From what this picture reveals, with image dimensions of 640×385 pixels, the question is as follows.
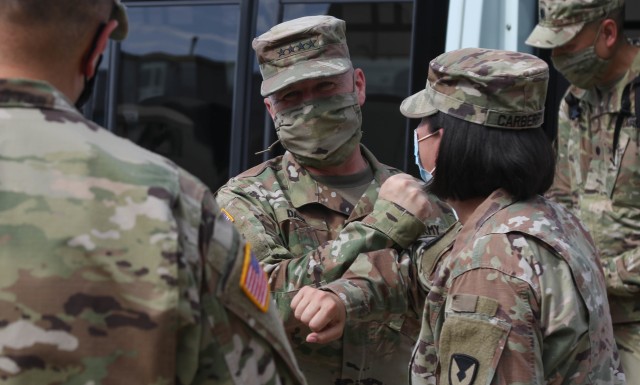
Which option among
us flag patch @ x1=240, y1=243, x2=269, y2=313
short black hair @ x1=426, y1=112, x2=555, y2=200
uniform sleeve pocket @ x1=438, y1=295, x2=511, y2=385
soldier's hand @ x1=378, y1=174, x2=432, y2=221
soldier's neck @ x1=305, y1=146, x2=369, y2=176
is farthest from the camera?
soldier's neck @ x1=305, y1=146, x2=369, y2=176

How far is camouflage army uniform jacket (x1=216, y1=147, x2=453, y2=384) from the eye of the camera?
2.54m

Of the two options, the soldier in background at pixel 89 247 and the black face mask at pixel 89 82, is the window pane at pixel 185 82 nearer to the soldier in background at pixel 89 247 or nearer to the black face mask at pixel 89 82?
the black face mask at pixel 89 82

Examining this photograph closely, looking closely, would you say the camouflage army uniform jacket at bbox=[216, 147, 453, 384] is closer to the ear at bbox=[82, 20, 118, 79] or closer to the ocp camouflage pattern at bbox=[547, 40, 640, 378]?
the ocp camouflage pattern at bbox=[547, 40, 640, 378]

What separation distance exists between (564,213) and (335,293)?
56 centimetres

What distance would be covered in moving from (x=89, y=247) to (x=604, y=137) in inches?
106

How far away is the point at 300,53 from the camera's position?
2.78 meters

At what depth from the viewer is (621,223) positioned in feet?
11.9

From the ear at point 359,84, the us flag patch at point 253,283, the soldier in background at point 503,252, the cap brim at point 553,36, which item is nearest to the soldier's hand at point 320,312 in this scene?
the soldier in background at point 503,252

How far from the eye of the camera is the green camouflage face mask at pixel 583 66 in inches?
148

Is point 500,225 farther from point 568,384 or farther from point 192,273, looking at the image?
point 192,273

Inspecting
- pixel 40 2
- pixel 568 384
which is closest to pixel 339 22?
pixel 568 384

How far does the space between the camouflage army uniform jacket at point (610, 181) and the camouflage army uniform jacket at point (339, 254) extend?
96cm

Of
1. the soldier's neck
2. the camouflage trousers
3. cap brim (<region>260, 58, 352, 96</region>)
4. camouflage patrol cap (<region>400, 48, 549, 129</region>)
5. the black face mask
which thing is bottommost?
the camouflage trousers

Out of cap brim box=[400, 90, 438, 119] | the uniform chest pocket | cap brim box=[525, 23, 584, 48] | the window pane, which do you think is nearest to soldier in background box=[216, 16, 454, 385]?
the uniform chest pocket
